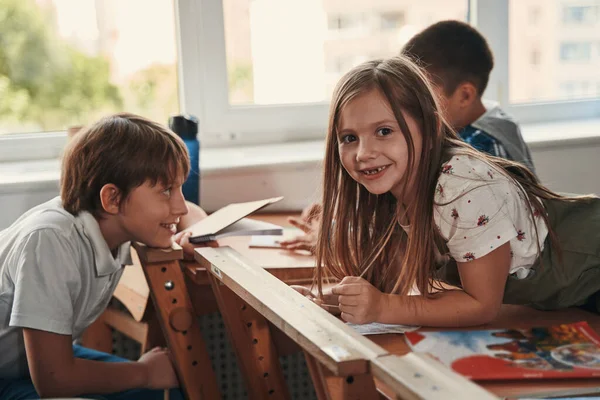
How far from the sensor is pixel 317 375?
0.93 m

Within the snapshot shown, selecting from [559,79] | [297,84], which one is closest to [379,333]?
[297,84]

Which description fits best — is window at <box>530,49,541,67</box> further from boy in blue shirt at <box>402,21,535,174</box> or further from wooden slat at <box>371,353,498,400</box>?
wooden slat at <box>371,353,498,400</box>

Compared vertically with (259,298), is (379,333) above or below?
below

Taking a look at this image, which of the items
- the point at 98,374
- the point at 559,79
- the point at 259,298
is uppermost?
the point at 559,79

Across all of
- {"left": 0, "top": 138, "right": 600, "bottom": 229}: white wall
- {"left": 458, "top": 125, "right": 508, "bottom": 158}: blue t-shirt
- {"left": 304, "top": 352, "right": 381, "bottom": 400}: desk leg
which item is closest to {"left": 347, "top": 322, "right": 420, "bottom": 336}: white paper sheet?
{"left": 304, "top": 352, "right": 381, "bottom": 400}: desk leg

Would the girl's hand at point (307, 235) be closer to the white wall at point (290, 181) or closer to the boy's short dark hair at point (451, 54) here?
the white wall at point (290, 181)

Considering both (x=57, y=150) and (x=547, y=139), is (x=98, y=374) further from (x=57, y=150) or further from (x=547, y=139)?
(x=547, y=139)

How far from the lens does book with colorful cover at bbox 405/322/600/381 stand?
3.27 ft

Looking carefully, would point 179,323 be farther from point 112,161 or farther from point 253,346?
point 112,161

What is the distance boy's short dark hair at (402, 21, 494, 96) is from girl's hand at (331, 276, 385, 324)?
34.6 inches

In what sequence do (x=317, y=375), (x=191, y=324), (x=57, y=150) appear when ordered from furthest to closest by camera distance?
(x=57, y=150), (x=191, y=324), (x=317, y=375)

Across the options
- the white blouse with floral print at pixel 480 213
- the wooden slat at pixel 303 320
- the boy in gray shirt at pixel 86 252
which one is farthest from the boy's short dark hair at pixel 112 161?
the white blouse with floral print at pixel 480 213

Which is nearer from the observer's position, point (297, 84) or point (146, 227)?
point (146, 227)

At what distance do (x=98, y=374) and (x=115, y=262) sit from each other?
20 centimetres
